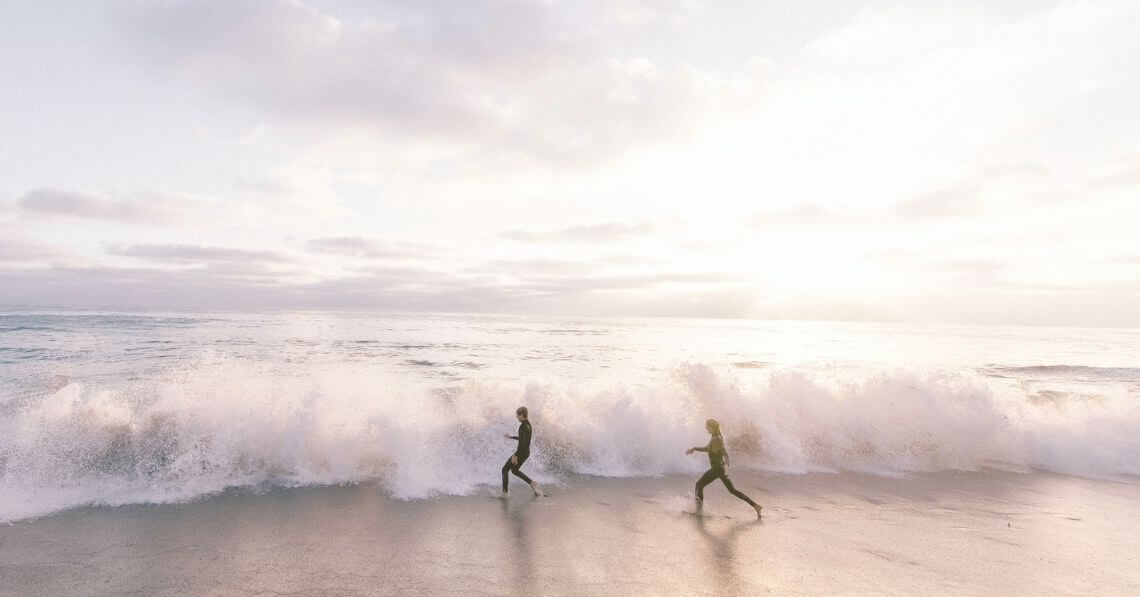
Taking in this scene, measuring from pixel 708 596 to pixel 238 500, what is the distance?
959cm

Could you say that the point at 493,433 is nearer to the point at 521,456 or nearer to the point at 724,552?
the point at 521,456

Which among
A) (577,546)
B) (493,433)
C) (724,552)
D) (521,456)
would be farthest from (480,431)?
(724,552)

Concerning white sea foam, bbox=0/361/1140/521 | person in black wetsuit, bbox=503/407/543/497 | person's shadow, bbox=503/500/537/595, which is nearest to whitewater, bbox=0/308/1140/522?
white sea foam, bbox=0/361/1140/521

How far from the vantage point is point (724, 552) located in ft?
28.7

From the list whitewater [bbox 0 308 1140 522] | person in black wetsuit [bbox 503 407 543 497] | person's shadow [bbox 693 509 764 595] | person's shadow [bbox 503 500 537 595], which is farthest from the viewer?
whitewater [bbox 0 308 1140 522]

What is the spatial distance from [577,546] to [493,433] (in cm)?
647

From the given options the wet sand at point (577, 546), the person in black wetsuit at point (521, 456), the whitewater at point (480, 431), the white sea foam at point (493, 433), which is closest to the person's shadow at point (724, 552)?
the wet sand at point (577, 546)

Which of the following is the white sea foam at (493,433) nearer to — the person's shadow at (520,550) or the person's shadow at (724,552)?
the person's shadow at (520,550)

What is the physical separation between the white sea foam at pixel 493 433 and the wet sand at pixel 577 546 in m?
1.49

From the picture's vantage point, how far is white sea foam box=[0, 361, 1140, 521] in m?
12.0

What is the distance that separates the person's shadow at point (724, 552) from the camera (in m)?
7.56

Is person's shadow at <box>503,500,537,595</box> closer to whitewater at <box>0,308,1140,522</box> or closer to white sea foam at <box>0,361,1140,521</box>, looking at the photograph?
whitewater at <box>0,308,1140,522</box>

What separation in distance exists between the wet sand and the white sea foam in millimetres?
1490

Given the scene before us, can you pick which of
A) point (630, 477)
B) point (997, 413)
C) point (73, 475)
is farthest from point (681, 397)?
point (73, 475)
